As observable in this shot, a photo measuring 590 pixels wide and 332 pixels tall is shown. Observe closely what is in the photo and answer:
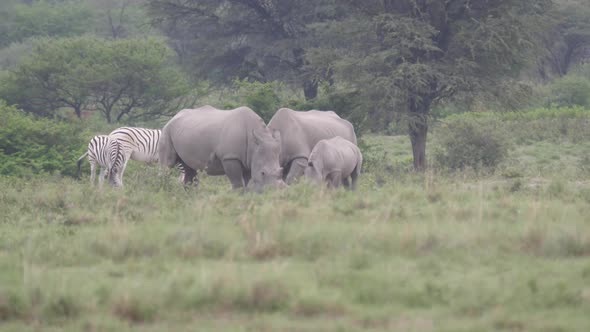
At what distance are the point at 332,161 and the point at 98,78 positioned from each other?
17.0 meters

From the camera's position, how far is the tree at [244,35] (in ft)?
85.3

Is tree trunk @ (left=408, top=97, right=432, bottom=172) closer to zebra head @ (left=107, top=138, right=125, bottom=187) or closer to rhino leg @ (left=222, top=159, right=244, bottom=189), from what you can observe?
zebra head @ (left=107, top=138, right=125, bottom=187)

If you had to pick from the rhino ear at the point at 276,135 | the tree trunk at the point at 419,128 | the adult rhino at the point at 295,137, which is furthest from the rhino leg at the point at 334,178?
the tree trunk at the point at 419,128

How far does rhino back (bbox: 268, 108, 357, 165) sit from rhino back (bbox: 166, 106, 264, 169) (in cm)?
56

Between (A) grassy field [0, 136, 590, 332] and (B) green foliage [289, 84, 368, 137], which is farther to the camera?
(B) green foliage [289, 84, 368, 137]

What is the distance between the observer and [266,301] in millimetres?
6488

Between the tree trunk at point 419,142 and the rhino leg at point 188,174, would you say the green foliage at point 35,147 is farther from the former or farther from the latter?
the tree trunk at point 419,142

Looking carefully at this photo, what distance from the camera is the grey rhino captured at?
12.4 meters

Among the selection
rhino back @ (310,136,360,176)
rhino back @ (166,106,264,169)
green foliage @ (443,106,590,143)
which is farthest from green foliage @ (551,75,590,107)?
rhino back @ (166,106,264,169)

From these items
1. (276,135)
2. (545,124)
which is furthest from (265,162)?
(545,124)

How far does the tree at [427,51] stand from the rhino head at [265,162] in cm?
670

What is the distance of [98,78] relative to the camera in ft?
91.5

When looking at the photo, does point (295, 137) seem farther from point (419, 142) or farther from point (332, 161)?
point (419, 142)

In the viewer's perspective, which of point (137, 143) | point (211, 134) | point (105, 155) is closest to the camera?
point (211, 134)
